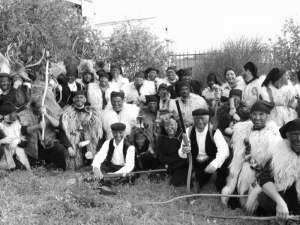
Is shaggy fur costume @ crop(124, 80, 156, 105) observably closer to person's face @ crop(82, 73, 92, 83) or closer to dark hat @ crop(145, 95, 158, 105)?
dark hat @ crop(145, 95, 158, 105)

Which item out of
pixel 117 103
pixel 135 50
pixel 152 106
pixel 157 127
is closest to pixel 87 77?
pixel 117 103

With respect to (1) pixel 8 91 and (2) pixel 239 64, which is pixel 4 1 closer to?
(1) pixel 8 91

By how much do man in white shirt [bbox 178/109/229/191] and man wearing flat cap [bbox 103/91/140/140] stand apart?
1.43 metres

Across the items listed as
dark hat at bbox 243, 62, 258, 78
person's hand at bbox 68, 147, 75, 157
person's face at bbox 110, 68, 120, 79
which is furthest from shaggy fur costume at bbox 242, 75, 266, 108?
person's face at bbox 110, 68, 120, 79

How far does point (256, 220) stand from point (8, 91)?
5.00 meters

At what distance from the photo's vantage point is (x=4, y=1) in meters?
11.5

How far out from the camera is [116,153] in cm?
614

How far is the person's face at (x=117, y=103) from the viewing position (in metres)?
6.86

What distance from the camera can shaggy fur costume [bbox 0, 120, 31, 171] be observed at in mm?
6305

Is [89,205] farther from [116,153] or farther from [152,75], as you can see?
[152,75]

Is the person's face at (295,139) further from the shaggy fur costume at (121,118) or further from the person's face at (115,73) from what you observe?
the person's face at (115,73)

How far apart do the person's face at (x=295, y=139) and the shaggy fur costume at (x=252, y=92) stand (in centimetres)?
216

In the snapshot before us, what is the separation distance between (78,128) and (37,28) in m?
5.87

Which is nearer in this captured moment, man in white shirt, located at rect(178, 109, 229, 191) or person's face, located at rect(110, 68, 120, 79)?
man in white shirt, located at rect(178, 109, 229, 191)
